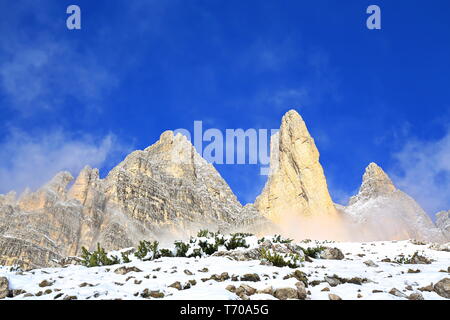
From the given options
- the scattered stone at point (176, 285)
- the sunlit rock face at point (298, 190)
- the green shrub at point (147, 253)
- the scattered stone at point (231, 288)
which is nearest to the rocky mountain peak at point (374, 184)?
the sunlit rock face at point (298, 190)

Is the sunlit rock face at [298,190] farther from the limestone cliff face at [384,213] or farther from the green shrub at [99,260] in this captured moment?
the green shrub at [99,260]

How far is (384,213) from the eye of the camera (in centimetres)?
9638

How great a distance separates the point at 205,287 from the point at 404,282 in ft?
22.7

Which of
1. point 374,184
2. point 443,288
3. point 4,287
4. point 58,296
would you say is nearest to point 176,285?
point 58,296

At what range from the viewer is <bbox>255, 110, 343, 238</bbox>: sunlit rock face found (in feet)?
288

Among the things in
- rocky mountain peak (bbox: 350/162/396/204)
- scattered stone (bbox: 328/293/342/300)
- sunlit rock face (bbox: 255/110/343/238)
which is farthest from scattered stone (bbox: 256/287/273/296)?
rocky mountain peak (bbox: 350/162/396/204)

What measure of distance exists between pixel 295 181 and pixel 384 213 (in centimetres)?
2377

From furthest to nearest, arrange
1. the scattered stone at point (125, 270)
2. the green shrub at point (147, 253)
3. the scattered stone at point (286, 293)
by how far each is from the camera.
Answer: the green shrub at point (147, 253) < the scattered stone at point (125, 270) < the scattered stone at point (286, 293)

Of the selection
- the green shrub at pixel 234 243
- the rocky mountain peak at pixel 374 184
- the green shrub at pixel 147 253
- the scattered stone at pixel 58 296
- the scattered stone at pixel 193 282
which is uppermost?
the rocky mountain peak at pixel 374 184

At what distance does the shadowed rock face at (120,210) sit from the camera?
182 feet

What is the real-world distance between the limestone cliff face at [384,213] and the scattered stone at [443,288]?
264 feet

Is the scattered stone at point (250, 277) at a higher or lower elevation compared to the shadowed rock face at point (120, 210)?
lower

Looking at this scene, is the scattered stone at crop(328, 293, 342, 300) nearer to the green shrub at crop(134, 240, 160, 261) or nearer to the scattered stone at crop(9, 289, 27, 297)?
the scattered stone at crop(9, 289, 27, 297)
